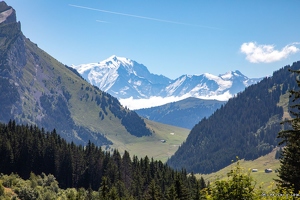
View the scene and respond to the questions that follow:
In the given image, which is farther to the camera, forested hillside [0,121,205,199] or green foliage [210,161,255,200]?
forested hillside [0,121,205,199]

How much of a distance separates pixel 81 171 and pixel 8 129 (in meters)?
46.9

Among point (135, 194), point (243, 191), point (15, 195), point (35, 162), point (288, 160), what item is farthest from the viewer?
point (35, 162)

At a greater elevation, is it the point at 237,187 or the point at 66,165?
the point at 237,187

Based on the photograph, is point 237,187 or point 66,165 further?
point 66,165

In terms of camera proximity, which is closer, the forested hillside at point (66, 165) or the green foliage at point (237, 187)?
the green foliage at point (237, 187)

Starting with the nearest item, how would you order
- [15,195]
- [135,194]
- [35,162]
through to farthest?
[15,195], [135,194], [35,162]

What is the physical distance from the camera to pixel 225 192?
35406 mm

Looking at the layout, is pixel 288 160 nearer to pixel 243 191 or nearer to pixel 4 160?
pixel 243 191

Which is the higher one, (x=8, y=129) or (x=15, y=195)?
(x=8, y=129)

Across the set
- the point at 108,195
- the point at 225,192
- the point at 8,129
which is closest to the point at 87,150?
the point at 8,129

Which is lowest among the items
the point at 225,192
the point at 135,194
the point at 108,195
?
the point at 135,194

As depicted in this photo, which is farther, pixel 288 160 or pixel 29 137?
pixel 29 137

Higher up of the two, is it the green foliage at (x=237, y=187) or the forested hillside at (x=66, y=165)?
the green foliage at (x=237, y=187)

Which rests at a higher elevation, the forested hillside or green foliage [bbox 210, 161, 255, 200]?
green foliage [bbox 210, 161, 255, 200]
